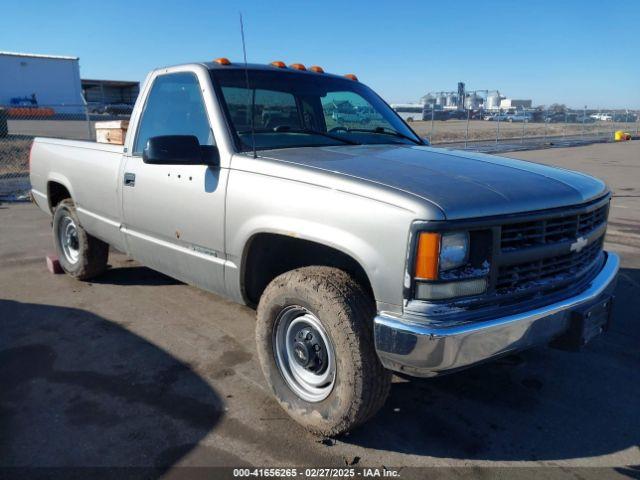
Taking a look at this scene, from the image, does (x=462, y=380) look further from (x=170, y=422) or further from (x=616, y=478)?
(x=170, y=422)

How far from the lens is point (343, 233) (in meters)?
2.50

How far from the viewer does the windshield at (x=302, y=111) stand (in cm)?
343

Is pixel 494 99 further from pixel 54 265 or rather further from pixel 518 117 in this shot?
pixel 54 265

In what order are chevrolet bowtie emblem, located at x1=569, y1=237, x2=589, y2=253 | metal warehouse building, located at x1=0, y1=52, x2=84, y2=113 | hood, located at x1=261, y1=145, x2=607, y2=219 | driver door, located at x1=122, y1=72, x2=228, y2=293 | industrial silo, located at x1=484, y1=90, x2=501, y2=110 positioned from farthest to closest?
1. metal warehouse building, located at x1=0, y1=52, x2=84, y2=113
2. industrial silo, located at x1=484, y1=90, x2=501, y2=110
3. driver door, located at x1=122, y1=72, x2=228, y2=293
4. chevrolet bowtie emblem, located at x1=569, y1=237, x2=589, y2=253
5. hood, located at x1=261, y1=145, x2=607, y2=219

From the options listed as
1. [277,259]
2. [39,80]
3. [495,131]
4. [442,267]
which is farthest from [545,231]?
[39,80]

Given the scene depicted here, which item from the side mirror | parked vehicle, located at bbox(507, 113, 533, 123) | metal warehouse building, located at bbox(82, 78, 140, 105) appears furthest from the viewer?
parked vehicle, located at bbox(507, 113, 533, 123)

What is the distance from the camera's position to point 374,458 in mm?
2633

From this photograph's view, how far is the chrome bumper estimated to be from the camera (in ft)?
7.41

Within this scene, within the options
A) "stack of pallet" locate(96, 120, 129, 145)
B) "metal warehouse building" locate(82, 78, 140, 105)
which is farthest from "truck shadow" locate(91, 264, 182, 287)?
"metal warehouse building" locate(82, 78, 140, 105)

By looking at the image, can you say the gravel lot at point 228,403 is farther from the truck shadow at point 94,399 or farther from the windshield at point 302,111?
the windshield at point 302,111

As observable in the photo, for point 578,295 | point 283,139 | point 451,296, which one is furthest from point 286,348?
point 578,295

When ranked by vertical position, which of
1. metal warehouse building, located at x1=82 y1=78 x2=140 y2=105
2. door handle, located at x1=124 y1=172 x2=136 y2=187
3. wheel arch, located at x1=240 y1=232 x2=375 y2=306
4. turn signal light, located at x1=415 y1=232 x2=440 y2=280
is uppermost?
metal warehouse building, located at x1=82 y1=78 x2=140 y2=105

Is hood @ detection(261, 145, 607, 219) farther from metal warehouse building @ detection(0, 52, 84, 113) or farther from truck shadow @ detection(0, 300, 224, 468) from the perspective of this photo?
metal warehouse building @ detection(0, 52, 84, 113)

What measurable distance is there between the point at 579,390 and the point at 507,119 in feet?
186
